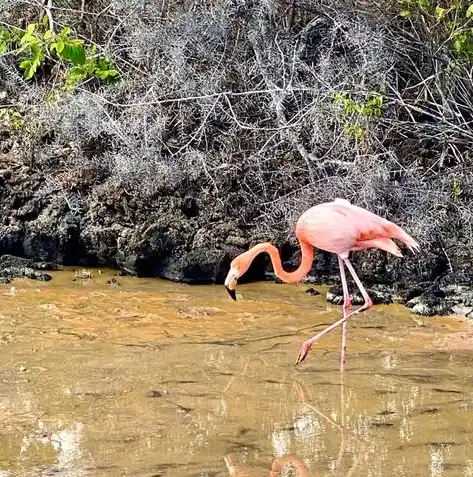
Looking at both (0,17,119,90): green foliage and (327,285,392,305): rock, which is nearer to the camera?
(0,17,119,90): green foliage

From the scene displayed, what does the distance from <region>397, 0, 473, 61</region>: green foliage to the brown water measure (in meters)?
2.31

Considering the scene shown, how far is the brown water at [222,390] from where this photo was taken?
153 inches

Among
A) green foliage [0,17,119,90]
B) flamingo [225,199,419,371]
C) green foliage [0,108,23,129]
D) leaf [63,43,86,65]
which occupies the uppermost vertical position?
green foliage [0,17,119,90]

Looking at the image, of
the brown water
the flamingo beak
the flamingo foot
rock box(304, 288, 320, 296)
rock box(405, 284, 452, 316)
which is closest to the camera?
the brown water

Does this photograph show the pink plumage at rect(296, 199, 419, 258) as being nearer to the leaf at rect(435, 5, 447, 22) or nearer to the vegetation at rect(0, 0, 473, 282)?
the vegetation at rect(0, 0, 473, 282)

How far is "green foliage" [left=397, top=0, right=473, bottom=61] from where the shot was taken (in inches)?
285

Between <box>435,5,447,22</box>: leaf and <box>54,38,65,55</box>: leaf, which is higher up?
<box>435,5,447,22</box>: leaf

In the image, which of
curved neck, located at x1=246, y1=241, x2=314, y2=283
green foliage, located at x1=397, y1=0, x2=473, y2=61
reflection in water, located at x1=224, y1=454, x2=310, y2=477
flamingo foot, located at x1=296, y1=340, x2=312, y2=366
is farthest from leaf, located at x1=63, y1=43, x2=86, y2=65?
reflection in water, located at x1=224, y1=454, x2=310, y2=477

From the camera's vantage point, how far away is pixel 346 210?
5855 millimetres

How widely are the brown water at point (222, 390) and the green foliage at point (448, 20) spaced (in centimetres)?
231

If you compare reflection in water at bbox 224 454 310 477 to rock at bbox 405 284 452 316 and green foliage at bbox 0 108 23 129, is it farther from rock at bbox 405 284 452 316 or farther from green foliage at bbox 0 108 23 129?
green foliage at bbox 0 108 23 129

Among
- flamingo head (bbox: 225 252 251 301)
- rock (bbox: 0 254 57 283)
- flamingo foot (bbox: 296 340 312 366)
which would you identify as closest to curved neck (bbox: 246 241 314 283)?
flamingo head (bbox: 225 252 251 301)

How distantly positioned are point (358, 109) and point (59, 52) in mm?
2528

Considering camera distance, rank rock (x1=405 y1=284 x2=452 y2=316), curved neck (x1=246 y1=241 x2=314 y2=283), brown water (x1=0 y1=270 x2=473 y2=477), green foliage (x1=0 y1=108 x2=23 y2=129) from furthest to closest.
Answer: green foliage (x1=0 y1=108 x2=23 y2=129)
rock (x1=405 y1=284 x2=452 y2=316)
curved neck (x1=246 y1=241 x2=314 y2=283)
brown water (x1=0 y1=270 x2=473 y2=477)
